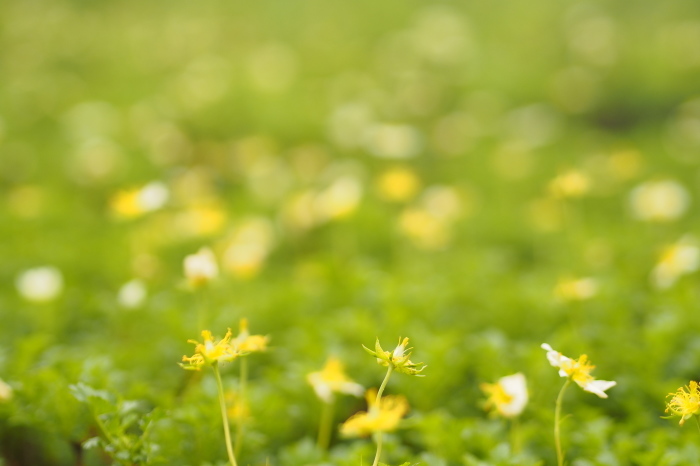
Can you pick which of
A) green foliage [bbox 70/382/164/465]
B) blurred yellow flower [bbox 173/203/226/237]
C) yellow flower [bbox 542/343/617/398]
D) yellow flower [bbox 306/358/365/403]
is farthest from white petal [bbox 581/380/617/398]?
blurred yellow flower [bbox 173/203/226/237]

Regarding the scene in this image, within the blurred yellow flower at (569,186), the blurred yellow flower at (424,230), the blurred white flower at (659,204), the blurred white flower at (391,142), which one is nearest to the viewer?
the blurred yellow flower at (569,186)

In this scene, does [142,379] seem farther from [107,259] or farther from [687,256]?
[687,256]

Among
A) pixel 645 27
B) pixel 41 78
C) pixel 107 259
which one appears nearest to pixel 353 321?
pixel 107 259

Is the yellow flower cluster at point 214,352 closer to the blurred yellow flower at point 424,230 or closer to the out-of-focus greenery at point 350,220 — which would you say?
the out-of-focus greenery at point 350,220

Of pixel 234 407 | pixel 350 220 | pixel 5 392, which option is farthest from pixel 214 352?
pixel 350 220

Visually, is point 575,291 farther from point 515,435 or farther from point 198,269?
point 198,269

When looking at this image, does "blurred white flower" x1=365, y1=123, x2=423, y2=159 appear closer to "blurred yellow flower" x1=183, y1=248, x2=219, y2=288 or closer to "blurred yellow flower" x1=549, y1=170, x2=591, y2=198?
"blurred yellow flower" x1=549, y1=170, x2=591, y2=198

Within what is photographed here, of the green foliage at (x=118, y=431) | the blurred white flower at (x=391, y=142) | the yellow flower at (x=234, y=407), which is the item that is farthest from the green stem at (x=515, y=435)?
the blurred white flower at (x=391, y=142)
